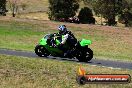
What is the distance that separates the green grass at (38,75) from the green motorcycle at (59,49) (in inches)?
184

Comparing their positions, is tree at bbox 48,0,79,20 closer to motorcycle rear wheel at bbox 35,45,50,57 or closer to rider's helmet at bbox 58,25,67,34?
motorcycle rear wheel at bbox 35,45,50,57

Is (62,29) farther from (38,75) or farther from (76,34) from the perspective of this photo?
(76,34)

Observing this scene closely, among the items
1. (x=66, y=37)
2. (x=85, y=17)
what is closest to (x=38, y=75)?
(x=66, y=37)

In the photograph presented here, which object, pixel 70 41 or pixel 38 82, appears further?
pixel 70 41

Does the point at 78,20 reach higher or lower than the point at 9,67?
lower

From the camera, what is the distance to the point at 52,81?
1560cm

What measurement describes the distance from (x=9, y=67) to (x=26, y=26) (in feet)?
102

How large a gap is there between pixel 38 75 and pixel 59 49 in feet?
27.8

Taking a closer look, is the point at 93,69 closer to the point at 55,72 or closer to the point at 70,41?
the point at 55,72

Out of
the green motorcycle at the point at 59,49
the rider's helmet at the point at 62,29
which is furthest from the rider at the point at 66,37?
the green motorcycle at the point at 59,49

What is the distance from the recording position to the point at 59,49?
24.7 meters

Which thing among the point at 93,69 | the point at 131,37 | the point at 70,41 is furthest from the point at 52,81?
the point at 131,37

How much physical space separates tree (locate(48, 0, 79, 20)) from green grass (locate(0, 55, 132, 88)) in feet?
142

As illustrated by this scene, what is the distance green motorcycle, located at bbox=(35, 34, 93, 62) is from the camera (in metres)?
23.8
